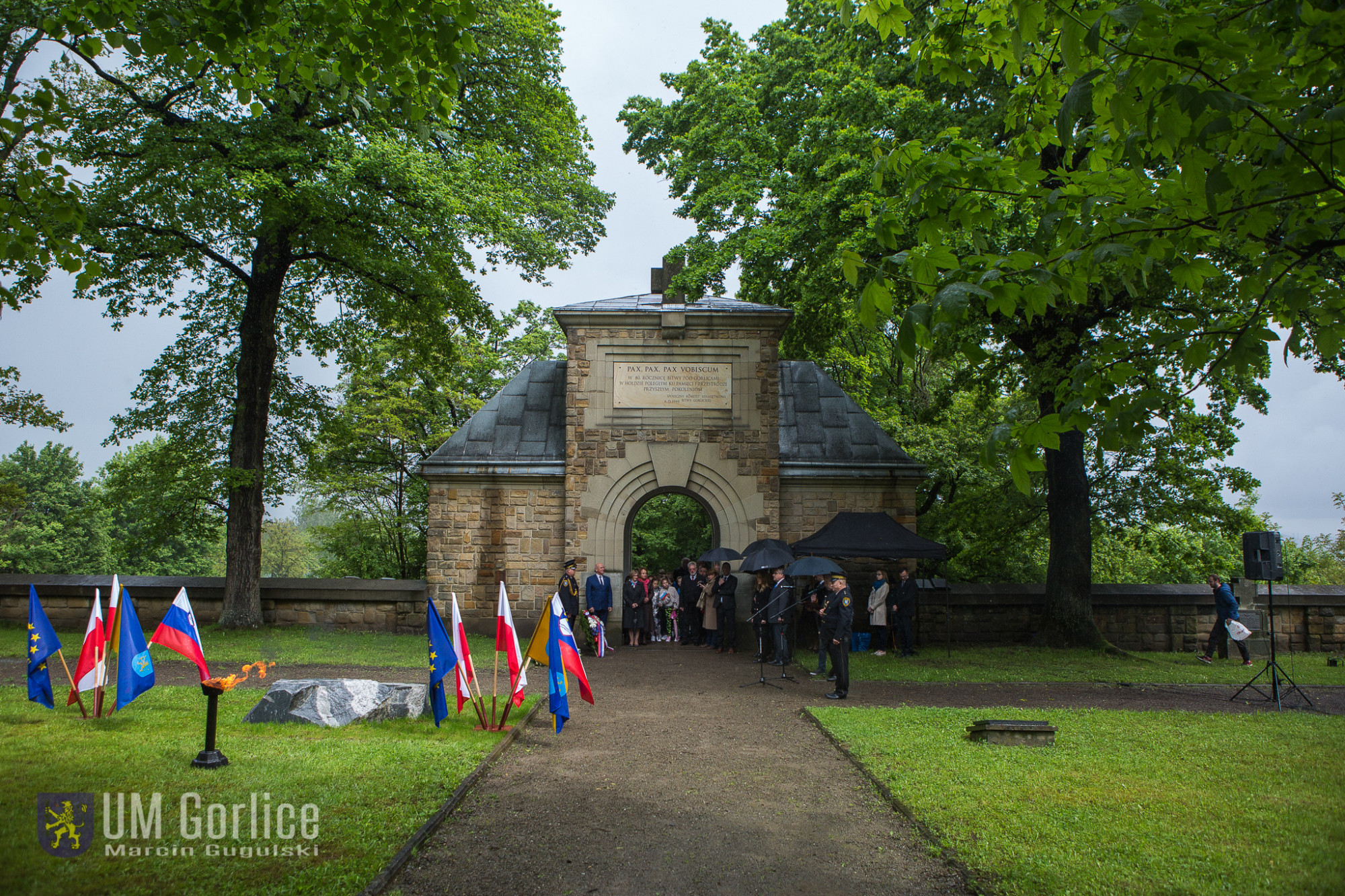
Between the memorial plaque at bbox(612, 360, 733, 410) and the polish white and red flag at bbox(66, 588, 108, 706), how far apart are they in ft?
33.8

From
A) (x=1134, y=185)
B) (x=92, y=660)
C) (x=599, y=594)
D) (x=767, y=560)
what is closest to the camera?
(x=1134, y=185)

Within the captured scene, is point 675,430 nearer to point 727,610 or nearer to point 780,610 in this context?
point 727,610

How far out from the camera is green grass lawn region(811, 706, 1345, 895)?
428cm

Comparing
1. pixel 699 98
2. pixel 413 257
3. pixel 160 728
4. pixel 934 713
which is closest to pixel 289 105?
pixel 413 257

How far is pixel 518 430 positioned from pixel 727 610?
623 centimetres

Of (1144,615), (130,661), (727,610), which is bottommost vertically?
(1144,615)

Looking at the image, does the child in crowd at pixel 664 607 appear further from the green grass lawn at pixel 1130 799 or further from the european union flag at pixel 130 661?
the european union flag at pixel 130 661

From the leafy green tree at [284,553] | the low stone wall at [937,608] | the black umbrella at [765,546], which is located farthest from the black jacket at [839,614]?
the leafy green tree at [284,553]

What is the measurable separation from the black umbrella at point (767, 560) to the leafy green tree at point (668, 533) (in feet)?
49.7

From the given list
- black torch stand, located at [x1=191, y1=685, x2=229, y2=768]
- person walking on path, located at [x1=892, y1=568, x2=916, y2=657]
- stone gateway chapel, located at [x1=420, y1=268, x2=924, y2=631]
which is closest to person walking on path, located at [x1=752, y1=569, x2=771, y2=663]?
stone gateway chapel, located at [x1=420, y1=268, x2=924, y2=631]

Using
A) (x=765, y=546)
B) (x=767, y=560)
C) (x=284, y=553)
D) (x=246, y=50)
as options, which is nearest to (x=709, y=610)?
(x=765, y=546)

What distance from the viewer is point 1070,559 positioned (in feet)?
48.7

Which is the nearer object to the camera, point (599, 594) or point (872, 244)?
point (872, 244)

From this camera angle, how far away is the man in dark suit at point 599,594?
14.7 m
